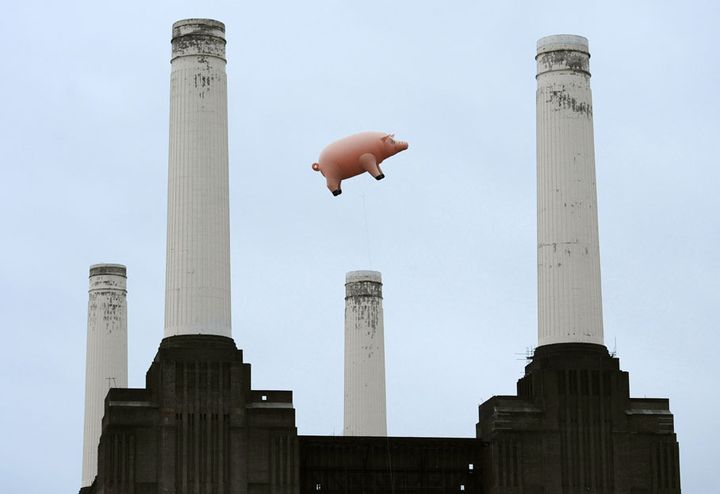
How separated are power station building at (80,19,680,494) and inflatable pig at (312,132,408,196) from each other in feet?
27.6

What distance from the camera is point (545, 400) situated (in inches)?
3647

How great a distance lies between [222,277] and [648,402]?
813 inches

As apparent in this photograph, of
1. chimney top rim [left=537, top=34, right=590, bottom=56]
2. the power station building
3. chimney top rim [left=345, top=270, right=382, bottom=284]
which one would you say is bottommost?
the power station building

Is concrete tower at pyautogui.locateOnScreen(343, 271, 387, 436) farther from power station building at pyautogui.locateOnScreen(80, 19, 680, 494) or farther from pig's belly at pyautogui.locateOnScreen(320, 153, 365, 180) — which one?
pig's belly at pyautogui.locateOnScreen(320, 153, 365, 180)

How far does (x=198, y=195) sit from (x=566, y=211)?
677 inches

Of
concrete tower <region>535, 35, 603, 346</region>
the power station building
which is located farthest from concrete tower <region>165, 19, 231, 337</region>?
concrete tower <region>535, 35, 603, 346</region>

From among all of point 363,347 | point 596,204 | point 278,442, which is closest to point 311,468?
point 278,442

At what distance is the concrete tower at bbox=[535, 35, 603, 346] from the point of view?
9394 cm

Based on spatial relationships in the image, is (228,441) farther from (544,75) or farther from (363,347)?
(363,347)

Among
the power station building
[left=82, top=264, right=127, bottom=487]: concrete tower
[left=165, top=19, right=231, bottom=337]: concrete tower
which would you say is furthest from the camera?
[left=82, top=264, right=127, bottom=487]: concrete tower

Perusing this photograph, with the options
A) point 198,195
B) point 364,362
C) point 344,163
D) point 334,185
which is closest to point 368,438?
point 198,195

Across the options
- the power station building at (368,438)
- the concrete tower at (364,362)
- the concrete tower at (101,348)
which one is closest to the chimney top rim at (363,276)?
the concrete tower at (364,362)

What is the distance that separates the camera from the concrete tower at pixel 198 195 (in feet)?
301

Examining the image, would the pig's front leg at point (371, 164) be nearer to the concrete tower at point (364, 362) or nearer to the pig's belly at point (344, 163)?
the pig's belly at point (344, 163)
